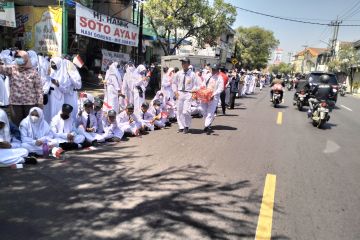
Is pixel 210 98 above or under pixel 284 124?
above

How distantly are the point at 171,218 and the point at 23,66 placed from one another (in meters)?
4.95

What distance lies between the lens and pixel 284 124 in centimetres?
1224

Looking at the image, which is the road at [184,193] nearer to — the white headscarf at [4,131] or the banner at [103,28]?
the white headscarf at [4,131]

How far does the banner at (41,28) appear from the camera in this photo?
14.2 meters

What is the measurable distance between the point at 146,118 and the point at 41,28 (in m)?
7.31

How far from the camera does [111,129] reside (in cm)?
832

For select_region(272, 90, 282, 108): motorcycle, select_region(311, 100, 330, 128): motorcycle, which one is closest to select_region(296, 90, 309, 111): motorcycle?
select_region(272, 90, 282, 108): motorcycle

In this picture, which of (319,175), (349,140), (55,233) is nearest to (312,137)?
(349,140)

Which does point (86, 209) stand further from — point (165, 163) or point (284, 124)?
point (284, 124)

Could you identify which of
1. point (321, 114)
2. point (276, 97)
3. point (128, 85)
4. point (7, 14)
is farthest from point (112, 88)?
point (276, 97)

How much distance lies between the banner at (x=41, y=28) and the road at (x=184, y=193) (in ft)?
25.6

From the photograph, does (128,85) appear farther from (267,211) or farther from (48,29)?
(267,211)

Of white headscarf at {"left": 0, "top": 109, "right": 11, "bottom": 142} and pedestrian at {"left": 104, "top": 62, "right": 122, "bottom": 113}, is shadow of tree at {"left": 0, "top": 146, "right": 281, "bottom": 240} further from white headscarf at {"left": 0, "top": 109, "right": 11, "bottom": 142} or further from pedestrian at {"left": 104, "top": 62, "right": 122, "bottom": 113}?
pedestrian at {"left": 104, "top": 62, "right": 122, "bottom": 113}

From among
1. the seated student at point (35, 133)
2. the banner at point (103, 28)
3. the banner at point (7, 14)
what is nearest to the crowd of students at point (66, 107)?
the seated student at point (35, 133)
